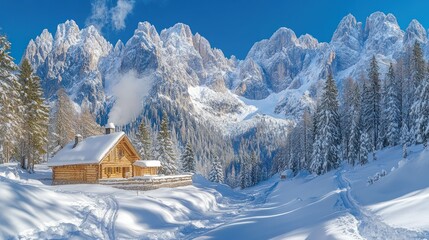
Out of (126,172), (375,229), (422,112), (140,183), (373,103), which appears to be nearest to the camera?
(375,229)

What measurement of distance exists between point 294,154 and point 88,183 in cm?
6362

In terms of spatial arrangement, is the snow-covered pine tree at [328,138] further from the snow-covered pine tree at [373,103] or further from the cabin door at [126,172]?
the cabin door at [126,172]

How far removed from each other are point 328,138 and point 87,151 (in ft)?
108

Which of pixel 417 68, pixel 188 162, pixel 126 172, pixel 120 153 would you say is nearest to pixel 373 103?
pixel 417 68

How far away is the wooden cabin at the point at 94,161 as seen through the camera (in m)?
38.4

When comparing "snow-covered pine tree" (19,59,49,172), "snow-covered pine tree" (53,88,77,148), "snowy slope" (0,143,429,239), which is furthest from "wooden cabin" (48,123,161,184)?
"snowy slope" (0,143,429,239)

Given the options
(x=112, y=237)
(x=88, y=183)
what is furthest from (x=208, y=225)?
(x=88, y=183)

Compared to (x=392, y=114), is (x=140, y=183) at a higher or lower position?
lower

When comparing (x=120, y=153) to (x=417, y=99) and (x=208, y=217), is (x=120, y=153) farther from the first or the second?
(x=417, y=99)

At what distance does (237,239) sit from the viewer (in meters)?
16.9

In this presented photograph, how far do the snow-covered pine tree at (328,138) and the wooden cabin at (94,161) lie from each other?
964 inches

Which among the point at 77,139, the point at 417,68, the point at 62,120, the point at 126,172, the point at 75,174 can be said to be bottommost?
the point at 126,172

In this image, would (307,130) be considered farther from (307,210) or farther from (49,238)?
(49,238)

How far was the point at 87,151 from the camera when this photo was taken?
39844 mm
